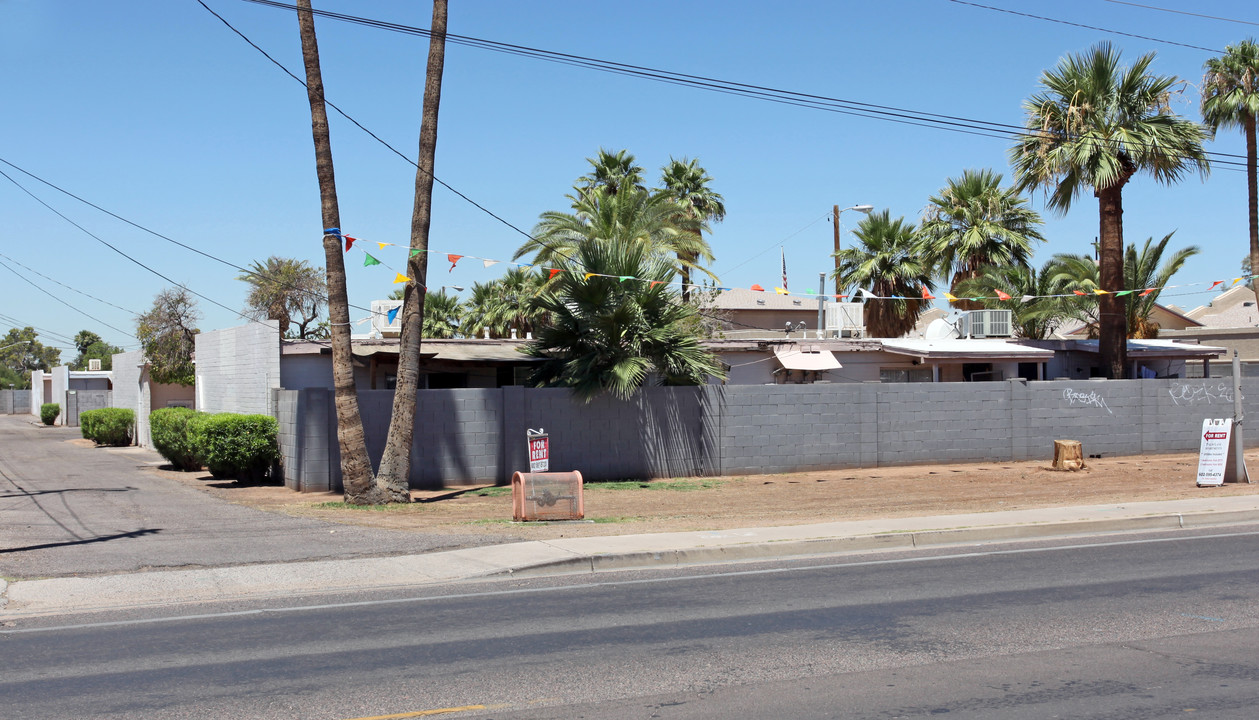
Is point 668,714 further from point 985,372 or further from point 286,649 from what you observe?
point 985,372

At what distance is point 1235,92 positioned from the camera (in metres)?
32.2

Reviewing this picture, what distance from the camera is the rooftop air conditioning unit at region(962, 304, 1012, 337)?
29969mm

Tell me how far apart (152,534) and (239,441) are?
7.11 m

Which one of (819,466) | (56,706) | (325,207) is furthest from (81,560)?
(819,466)

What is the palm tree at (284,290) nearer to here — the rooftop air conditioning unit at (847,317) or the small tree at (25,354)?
the rooftop air conditioning unit at (847,317)

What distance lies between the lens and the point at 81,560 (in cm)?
1162

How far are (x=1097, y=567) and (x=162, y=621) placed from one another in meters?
9.52

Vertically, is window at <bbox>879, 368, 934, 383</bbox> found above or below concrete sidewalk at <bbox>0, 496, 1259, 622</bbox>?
above

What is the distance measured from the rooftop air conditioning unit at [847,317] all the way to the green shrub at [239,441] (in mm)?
19521

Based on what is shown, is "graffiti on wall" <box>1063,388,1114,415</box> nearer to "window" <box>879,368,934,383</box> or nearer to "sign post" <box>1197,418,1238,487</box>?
"window" <box>879,368,934,383</box>

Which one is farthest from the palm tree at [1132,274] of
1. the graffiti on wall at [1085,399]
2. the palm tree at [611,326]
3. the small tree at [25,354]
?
the small tree at [25,354]

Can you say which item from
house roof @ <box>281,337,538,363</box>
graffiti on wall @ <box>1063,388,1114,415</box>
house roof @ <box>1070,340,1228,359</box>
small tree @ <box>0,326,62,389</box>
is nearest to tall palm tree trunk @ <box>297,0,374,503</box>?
house roof @ <box>281,337,538,363</box>

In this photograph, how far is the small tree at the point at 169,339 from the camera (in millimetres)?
33312

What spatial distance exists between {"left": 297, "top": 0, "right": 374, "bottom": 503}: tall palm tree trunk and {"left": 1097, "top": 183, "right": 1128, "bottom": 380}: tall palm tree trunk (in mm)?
20332
